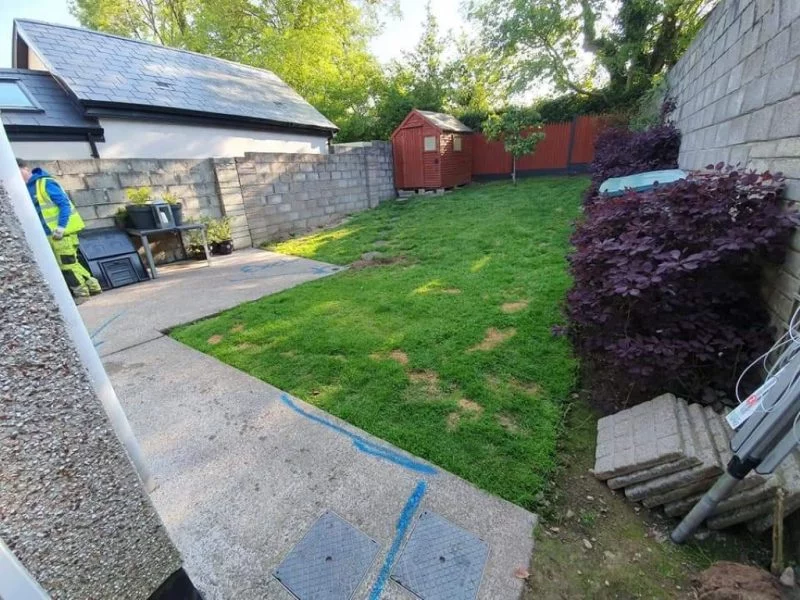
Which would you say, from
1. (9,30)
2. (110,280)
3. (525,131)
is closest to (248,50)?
(9,30)

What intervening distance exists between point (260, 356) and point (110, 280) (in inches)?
149

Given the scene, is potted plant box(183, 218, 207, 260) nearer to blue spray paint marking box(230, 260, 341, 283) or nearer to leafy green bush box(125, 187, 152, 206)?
leafy green bush box(125, 187, 152, 206)

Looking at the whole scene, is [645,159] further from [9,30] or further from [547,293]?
[9,30]

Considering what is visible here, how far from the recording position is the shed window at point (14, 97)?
20.7ft

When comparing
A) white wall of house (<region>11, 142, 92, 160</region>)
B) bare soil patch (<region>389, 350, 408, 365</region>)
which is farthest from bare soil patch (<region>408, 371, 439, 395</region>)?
white wall of house (<region>11, 142, 92, 160</region>)

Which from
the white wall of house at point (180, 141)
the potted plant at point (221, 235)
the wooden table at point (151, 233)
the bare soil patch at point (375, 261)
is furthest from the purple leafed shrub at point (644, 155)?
the white wall of house at point (180, 141)

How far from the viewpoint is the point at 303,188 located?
846cm

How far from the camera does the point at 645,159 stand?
5.68m

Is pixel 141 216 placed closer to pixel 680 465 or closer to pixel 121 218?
pixel 121 218

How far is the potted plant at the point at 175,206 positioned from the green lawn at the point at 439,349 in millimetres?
2604

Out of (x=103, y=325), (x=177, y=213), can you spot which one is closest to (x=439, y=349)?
(x=103, y=325)

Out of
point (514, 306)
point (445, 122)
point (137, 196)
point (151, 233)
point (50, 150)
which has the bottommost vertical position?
point (514, 306)

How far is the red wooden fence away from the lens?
12.9 m

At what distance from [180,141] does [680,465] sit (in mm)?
10236
